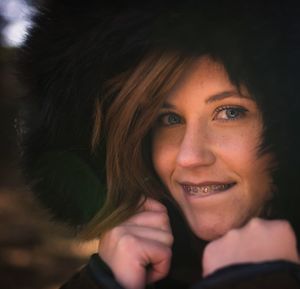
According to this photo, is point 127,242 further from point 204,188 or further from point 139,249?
point 204,188

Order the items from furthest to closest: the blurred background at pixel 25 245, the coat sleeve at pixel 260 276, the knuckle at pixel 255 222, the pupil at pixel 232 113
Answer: the blurred background at pixel 25 245 < the pupil at pixel 232 113 < the knuckle at pixel 255 222 < the coat sleeve at pixel 260 276

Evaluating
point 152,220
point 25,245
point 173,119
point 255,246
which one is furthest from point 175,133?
point 25,245

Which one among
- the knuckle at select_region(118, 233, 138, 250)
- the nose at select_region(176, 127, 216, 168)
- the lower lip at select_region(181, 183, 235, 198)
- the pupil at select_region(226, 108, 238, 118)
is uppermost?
the pupil at select_region(226, 108, 238, 118)

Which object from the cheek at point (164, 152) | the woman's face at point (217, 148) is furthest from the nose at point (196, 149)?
the cheek at point (164, 152)

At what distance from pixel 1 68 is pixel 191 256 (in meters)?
2.42

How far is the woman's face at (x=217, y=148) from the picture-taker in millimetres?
1232

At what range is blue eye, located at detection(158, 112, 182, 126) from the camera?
139 centimetres

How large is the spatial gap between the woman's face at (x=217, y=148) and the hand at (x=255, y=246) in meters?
0.11

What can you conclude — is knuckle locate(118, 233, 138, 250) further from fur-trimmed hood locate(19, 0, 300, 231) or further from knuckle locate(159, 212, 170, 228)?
fur-trimmed hood locate(19, 0, 300, 231)

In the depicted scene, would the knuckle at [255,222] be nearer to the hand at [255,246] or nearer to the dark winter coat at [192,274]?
the hand at [255,246]

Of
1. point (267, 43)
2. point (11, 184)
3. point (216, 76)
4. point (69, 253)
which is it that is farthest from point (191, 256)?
point (11, 184)

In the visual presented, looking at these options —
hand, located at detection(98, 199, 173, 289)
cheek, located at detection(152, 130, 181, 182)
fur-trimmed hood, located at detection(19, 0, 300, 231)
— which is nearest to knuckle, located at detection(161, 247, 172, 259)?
hand, located at detection(98, 199, 173, 289)

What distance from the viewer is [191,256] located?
5.09ft

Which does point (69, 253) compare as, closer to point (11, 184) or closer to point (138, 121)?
point (11, 184)
